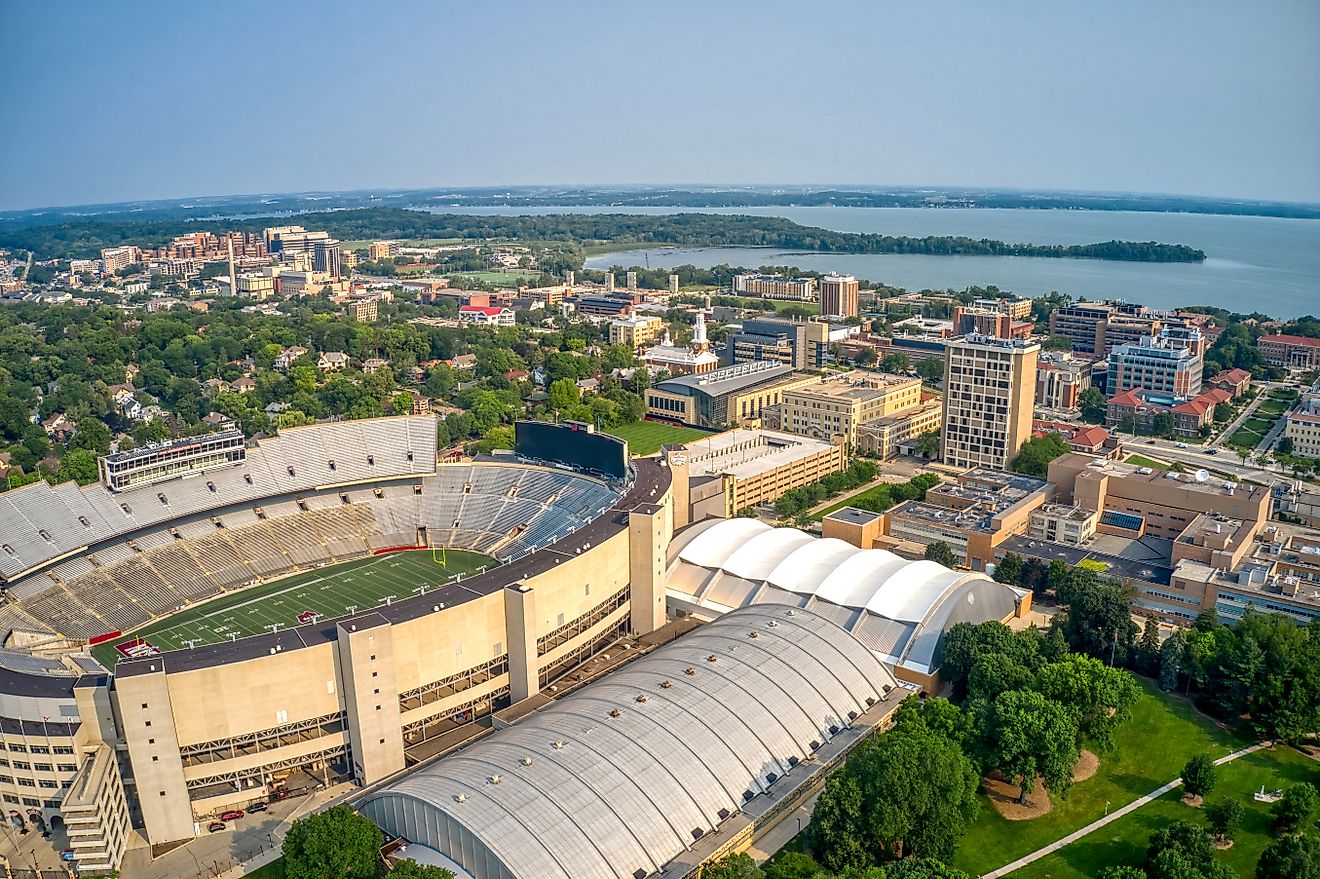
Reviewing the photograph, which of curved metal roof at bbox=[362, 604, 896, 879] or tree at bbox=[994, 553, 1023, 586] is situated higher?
curved metal roof at bbox=[362, 604, 896, 879]

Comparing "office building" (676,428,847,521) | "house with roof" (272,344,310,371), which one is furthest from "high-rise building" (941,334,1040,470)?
"house with roof" (272,344,310,371)

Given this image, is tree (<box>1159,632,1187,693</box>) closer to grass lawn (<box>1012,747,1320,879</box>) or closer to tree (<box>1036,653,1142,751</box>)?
grass lawn (<box>1012,747,1320,879</box>)

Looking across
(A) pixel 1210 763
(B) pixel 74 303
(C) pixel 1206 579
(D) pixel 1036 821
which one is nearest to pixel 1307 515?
(C) pixel 1206 579

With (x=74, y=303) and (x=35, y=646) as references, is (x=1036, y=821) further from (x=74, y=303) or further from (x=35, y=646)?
(x=74, y=303)

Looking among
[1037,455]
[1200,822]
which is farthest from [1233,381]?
[1200,822]

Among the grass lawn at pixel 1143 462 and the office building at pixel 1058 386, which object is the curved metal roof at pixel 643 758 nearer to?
the grass lawn at pixel 1143 462

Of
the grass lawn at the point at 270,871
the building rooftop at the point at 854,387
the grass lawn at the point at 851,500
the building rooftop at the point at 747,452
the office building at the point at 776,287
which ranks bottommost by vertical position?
the grass lawn at the point at 851,500

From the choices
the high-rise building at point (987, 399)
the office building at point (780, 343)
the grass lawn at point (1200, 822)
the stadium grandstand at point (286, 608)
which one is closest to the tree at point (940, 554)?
the stadium grandstand at point (286, 608)
